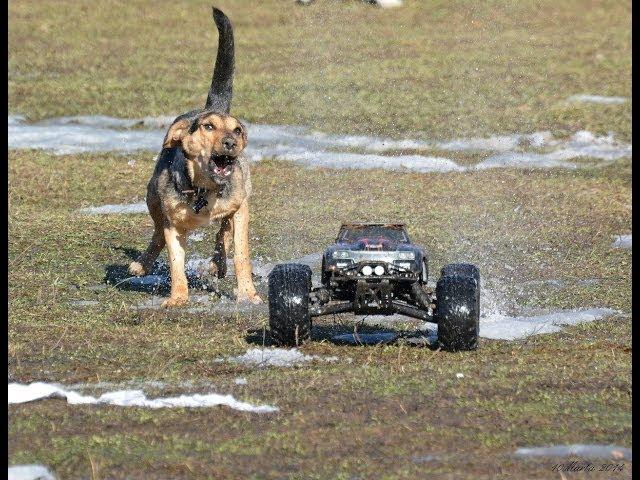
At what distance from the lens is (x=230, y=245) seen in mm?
12484

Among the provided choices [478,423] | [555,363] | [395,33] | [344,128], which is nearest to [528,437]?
[478,423]

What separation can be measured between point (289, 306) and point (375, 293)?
53 cm

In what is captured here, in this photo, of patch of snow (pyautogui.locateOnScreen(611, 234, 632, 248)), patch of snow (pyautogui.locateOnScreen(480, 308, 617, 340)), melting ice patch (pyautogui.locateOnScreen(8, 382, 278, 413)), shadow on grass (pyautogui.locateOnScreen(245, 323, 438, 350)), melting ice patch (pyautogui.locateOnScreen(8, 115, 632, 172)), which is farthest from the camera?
melting ice patch (pyautogui.locateOnScreen(8, 115, 632, 172))

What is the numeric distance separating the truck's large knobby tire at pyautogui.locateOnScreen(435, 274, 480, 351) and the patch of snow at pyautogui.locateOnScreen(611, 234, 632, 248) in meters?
5.41

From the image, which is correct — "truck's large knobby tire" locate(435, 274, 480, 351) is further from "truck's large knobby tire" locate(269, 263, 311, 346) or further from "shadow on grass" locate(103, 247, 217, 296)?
"shadow on grass" locate(103, 247, 217, 296)

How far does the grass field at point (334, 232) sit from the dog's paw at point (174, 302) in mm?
298

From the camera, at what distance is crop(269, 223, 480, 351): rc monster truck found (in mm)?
8406

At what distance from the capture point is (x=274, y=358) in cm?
841

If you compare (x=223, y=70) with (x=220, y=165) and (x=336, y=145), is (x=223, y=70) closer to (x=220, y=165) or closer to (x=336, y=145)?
(x=220, y=165)

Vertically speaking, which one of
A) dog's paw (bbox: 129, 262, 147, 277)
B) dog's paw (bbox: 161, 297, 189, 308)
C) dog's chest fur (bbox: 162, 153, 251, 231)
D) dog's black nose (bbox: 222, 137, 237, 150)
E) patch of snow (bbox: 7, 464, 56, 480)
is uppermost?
dog's black nose (bbox: 222, 137, 237, 150)

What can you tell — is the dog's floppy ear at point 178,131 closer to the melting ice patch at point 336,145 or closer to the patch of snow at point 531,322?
the patch of snow at point 531,322

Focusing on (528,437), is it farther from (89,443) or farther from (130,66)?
(130,66)

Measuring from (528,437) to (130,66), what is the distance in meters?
20.0

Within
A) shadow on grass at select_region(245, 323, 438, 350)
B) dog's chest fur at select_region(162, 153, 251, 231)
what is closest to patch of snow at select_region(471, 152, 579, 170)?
dog's chest fur at select_region(162, 153, 251, 231)
